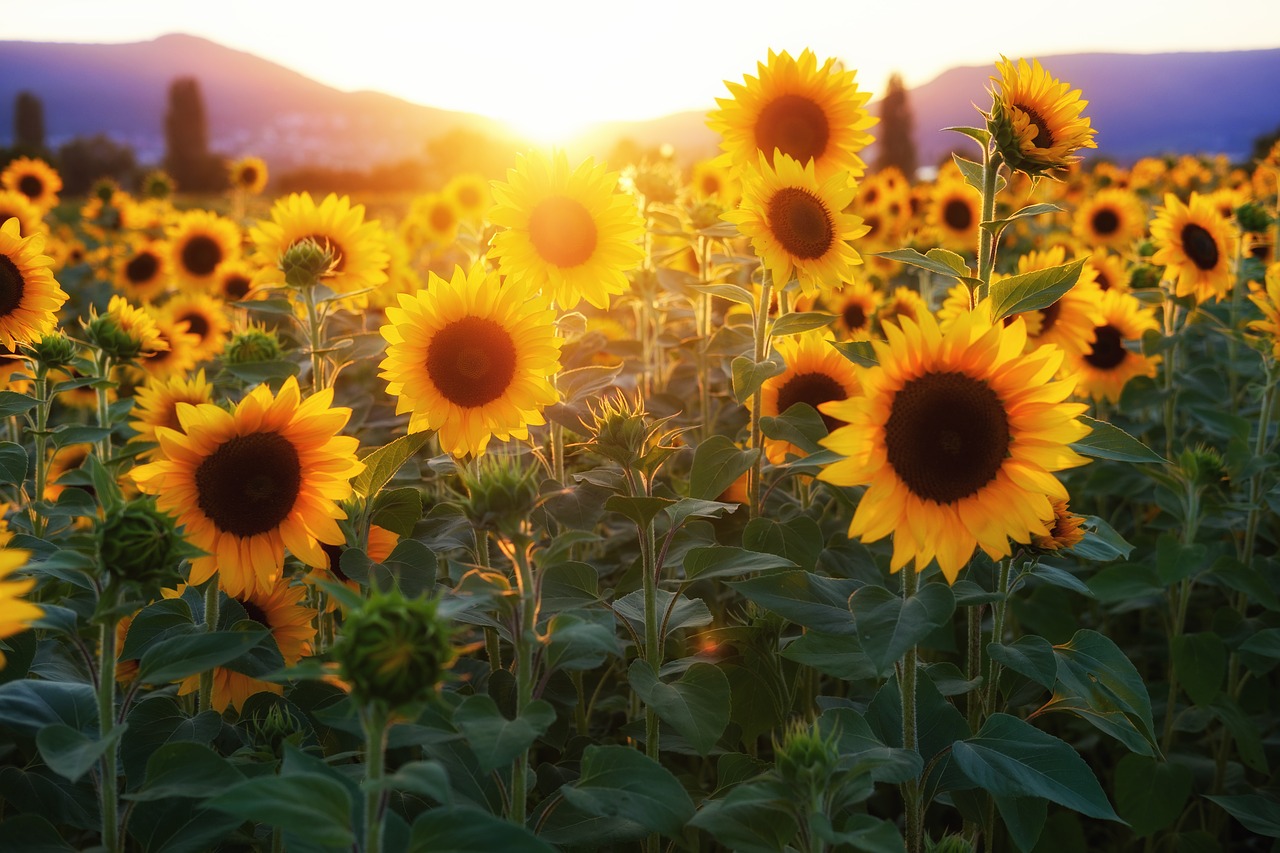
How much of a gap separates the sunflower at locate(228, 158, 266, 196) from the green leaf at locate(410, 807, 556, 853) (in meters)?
9.07

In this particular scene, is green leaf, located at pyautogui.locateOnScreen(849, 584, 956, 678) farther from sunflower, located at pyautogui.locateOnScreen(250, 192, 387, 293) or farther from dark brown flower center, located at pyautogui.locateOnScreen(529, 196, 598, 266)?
sunflower, located at pyautogui.locateOnScreen(250, 192, 387, 293)

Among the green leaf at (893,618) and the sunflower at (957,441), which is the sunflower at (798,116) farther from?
the green leaf at (893,618)

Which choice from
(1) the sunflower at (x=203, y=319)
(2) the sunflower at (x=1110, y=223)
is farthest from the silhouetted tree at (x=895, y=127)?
(1) the sunflower at (x=203, y=319)

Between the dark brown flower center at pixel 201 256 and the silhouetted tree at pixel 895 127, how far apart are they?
25061 millimetres

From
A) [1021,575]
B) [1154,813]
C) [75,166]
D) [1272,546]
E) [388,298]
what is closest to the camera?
[1021,575]

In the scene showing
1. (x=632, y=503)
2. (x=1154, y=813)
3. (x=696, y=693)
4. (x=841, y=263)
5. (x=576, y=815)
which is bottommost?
(x=1154, y=813)

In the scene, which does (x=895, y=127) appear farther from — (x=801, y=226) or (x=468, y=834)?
(x=468, y=834)

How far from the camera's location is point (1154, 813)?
2.55 meters

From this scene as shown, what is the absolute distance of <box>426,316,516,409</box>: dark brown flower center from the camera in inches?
92.2

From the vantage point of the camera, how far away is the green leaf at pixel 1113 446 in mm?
1827

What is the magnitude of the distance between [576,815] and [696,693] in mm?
305

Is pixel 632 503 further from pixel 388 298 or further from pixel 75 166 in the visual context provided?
pixel 75 166

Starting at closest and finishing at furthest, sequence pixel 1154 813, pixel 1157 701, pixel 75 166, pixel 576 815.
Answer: pixel 576 815
pixel 1154 813
pixel 1157 701
pixel 75 166

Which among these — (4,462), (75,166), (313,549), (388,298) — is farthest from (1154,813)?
(75,166)
